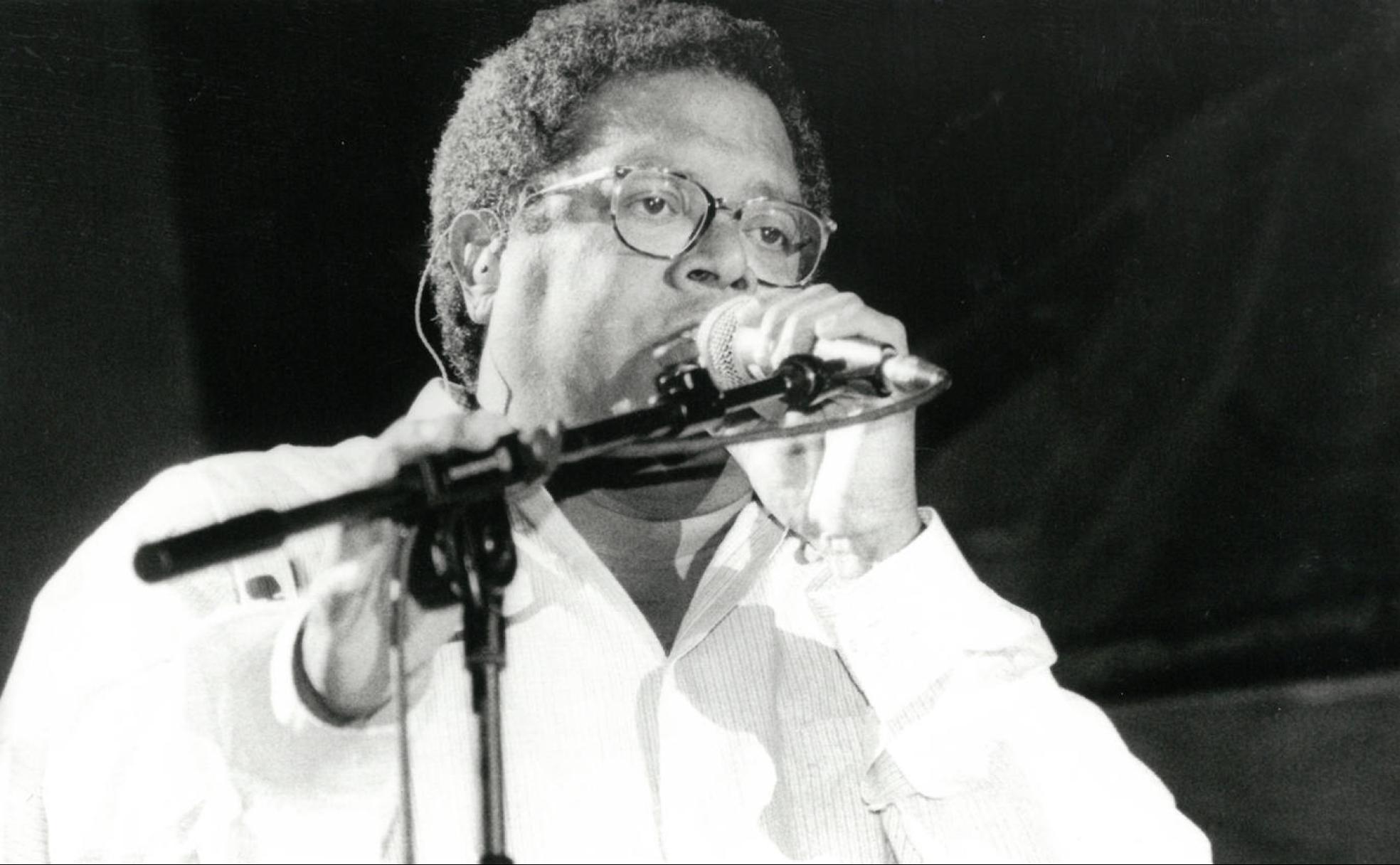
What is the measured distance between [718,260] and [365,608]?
0.83 metres

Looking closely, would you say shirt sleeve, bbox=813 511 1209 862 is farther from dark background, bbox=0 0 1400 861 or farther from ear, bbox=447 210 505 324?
ear, bbox=447 210 505 324

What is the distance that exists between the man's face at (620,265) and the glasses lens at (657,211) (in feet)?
Answer: 0.07

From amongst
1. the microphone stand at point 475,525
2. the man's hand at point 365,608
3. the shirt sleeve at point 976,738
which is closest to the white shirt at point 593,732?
the shirt sleeve at point 976,738

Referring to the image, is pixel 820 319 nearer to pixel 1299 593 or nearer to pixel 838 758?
pixel 838 758

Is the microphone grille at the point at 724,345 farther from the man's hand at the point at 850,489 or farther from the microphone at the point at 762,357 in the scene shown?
the man's hand at the point at 850,489

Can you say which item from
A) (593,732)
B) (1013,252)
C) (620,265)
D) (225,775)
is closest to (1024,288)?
(1013,252)

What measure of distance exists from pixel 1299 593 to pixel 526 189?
1.40 meters

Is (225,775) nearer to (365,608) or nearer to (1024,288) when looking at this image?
(365,608)

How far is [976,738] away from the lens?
1619mm

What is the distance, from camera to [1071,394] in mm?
2041

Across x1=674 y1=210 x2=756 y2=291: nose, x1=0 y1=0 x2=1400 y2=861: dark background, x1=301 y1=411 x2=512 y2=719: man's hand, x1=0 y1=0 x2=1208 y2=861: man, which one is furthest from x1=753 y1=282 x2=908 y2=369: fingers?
x1=0 y1=0 x2=1400 y2=861: dark background

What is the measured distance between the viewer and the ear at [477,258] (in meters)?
2.02

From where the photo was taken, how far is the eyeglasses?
182 cm

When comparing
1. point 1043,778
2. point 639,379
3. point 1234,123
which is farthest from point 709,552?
point 1234,123
